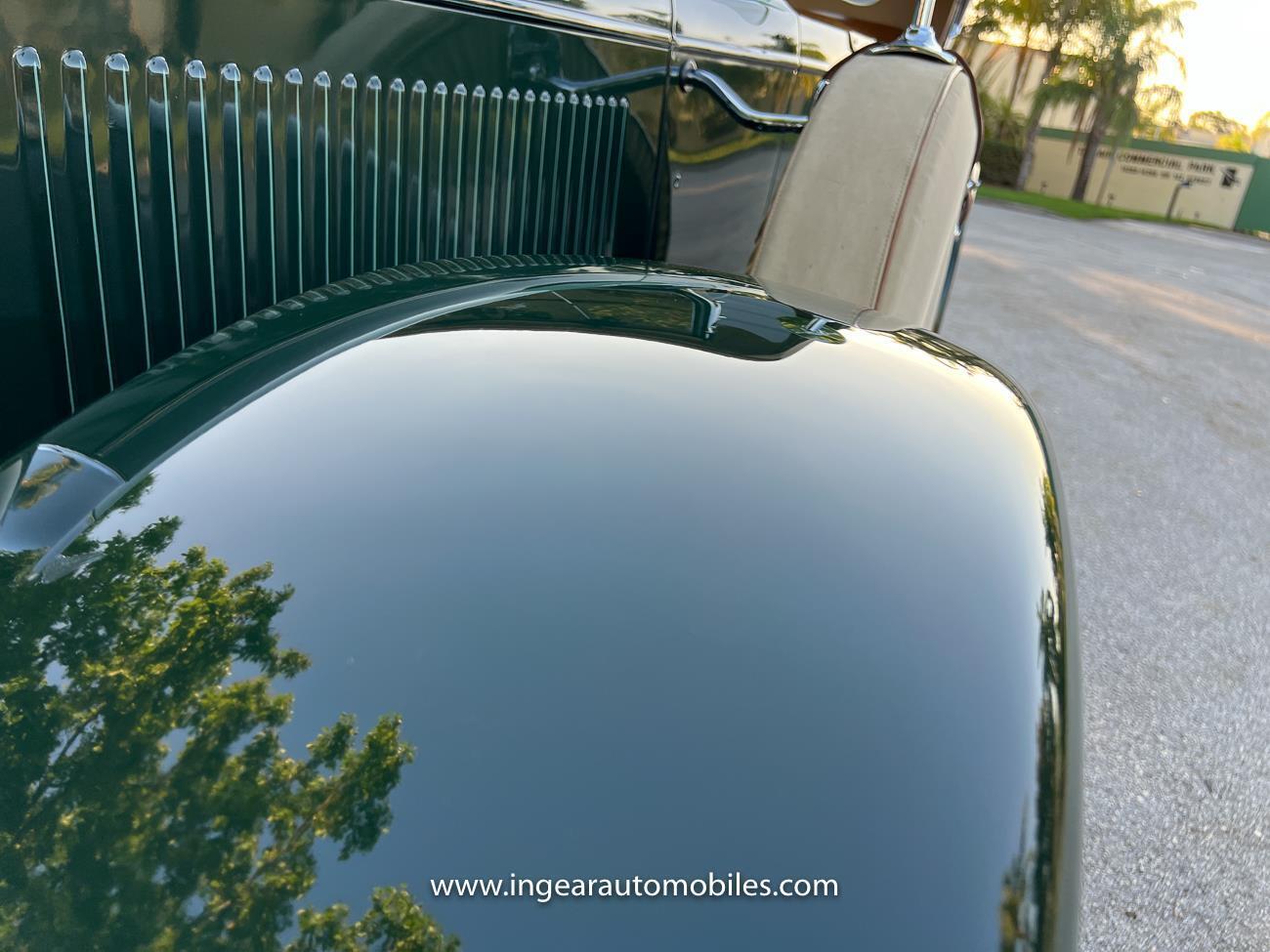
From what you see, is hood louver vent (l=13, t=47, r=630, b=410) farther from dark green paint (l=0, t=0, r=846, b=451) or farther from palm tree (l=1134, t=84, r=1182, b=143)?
palm tree (l=1134, t=84, r=1182, b=143)

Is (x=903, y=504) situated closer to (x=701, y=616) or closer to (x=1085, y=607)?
(x=701, y=616)

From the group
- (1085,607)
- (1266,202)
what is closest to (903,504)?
(1085,607)

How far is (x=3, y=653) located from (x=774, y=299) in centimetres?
90

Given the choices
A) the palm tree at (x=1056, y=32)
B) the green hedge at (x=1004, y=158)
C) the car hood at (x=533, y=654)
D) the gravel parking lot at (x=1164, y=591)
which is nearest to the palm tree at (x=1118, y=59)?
the palm tree at (x=1056, y=32)

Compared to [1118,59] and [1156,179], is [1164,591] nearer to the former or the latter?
[1118,59]

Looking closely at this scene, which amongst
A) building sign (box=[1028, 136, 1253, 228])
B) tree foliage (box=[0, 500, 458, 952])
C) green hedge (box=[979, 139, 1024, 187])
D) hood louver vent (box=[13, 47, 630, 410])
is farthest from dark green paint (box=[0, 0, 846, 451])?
green hedge (box=[979, 139, 1024, 187])

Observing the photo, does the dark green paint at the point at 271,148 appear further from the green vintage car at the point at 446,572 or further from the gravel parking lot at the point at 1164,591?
the gravel parking lot at the point at 1164,591

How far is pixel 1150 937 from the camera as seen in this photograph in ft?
4.95

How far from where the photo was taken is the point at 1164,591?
2672 mm

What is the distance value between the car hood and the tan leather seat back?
2.75 feet

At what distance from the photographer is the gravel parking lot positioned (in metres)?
1.64

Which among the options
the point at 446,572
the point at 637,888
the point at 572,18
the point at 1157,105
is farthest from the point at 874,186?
the point at 1157,105

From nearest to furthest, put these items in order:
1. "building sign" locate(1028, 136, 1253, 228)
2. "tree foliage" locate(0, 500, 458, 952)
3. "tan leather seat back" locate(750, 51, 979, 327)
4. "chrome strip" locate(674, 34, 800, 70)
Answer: "tree foliage" locate(0, 500, 458, 952) → "tan leather seat back" locate(750, 51, 979, 327) → "chrome strip" locate(674, 34, 800, 70) → "building sign" locate(1028, 136, 1253, 228)

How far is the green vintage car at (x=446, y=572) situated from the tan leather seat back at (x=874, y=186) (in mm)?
483
